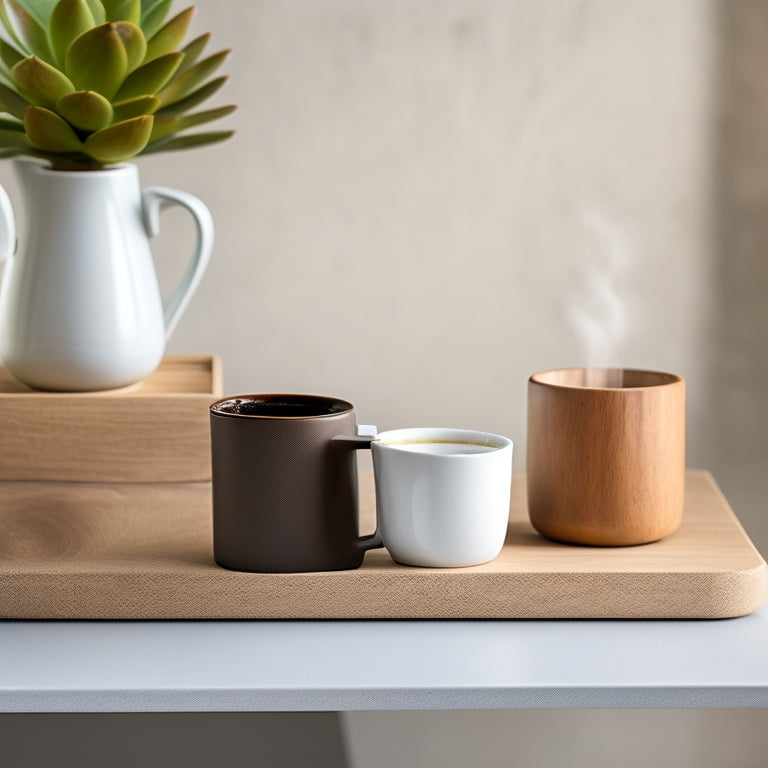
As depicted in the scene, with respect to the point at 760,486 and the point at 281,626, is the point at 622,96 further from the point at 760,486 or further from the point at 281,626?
the point at 281,626

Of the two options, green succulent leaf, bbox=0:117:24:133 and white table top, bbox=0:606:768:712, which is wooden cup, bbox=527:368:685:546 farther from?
green succulent leaf, bbox=0:117:24:133

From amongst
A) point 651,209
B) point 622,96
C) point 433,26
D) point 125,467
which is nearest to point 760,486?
point 651,209

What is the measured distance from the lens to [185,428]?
0.80 meters

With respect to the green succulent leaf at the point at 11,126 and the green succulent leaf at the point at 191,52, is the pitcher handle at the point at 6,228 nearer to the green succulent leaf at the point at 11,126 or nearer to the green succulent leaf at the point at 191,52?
the green succulent leaf at the point at 11,126

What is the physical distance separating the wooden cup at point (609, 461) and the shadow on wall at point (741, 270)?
0.44 m

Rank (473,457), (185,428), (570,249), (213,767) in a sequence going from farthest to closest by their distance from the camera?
(570,249)
(213,767)
(185,428)
(473,457)

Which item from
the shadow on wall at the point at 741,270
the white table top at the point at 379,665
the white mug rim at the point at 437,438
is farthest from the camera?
the shadow on wall at the point at 741,270

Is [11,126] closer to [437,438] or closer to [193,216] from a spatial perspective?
[193,216]

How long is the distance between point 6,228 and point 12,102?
0.09m

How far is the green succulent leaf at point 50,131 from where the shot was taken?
740 mm

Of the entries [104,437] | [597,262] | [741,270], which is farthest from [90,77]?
[741,270]

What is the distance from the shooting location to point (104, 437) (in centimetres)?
79

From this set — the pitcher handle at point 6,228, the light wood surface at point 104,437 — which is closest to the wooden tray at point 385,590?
the light wood surface at point 104,437

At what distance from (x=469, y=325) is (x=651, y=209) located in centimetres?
23
